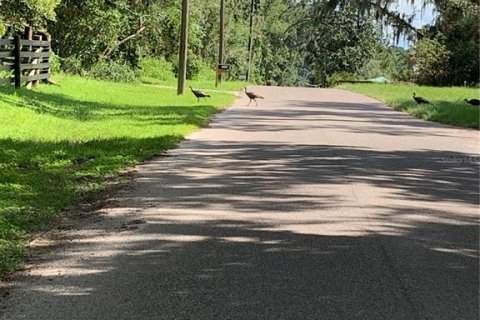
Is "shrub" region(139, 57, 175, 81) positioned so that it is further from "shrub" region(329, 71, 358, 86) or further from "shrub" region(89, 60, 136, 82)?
"shrub" region(329, 71, 358, 86)

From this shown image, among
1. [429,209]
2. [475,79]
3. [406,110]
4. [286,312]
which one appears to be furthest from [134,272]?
[475,79]

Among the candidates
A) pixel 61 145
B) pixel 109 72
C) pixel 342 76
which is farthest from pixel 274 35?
pixel 61 145

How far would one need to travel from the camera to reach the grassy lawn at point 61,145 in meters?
6.11

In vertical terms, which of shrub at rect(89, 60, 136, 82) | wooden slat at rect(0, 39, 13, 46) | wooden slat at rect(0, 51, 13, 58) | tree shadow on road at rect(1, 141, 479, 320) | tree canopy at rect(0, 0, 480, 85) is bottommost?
tree shadow on road at rect(1, 141, 479, 320)

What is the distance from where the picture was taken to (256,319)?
3.95 meters

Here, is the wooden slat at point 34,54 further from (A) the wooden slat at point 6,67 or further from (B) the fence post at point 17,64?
(A) the wooden slat at point 6,67

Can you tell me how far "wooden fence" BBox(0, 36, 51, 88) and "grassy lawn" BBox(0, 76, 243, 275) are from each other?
0.63m

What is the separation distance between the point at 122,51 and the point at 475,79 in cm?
2559

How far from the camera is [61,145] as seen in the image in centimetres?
1021

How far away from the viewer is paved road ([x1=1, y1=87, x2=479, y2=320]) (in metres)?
4.18

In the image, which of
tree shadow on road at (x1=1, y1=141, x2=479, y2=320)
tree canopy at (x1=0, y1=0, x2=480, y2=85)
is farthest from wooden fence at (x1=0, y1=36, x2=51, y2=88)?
tree shadow on road at (x1=1, y1=141, x2=479, y2=320)

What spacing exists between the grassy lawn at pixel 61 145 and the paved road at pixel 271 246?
18.4 inches

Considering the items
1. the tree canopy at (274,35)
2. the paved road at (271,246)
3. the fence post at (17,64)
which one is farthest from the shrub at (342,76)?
the paved road at (271,246)

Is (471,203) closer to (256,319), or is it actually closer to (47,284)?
(256,319)
